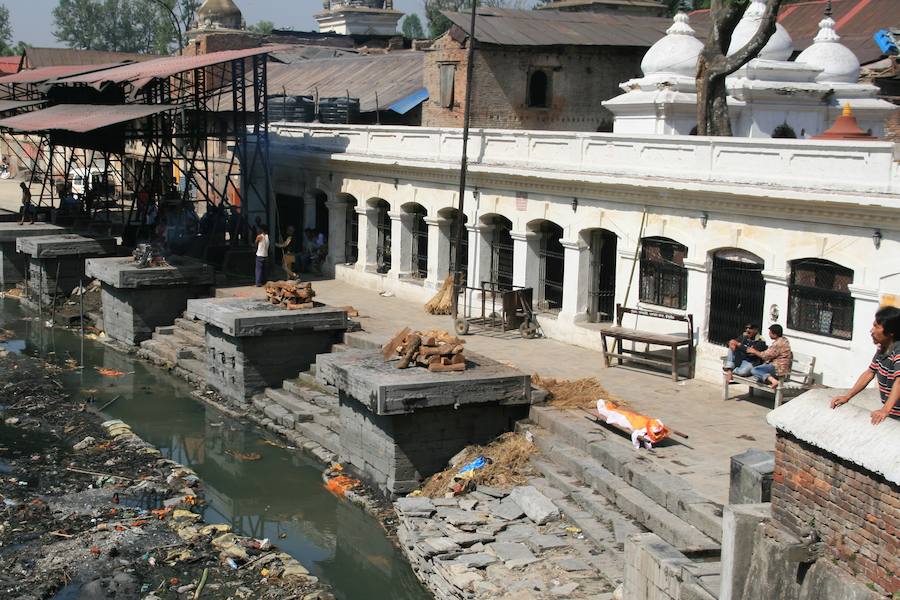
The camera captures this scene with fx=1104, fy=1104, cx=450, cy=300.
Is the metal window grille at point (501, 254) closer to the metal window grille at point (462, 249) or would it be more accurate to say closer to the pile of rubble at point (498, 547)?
the metal window grille at point (462, 249)

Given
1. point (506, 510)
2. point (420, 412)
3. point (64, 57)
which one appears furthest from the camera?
point (64, 57)

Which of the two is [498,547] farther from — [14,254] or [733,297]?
[14,254]

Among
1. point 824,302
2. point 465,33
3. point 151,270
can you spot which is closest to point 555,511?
point 824,302

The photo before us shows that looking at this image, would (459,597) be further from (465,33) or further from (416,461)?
(465,33)

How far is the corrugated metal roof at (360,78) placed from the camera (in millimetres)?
32719

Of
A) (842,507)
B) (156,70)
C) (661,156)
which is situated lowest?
(842,507)

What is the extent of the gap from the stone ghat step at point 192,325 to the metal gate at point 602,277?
795 cm

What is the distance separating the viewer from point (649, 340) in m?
16.4

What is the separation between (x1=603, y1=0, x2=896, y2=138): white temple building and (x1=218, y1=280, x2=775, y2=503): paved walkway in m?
5.78

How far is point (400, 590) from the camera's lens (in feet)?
40.3

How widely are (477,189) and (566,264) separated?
3123 mm

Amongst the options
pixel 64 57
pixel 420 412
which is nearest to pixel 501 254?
pixel 420 412

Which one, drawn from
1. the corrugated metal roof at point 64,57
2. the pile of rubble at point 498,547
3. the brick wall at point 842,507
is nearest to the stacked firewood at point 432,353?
the pile of rubble at point 498,547

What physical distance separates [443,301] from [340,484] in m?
7.43
